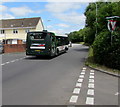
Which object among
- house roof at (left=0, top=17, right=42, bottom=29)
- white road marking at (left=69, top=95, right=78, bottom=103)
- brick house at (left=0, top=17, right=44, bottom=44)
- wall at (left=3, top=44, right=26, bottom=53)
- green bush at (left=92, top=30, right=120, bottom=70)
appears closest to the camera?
white road marking at (left=69, top=95, right=78, bottom=103)

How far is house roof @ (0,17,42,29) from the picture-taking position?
4960cm

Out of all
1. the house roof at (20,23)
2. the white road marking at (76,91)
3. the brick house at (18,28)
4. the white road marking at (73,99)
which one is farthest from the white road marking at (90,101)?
the house roof at (20,23)

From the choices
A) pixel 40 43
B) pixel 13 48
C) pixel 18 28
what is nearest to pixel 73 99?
pixel 40 43

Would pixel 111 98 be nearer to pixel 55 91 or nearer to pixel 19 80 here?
pixel 55 91

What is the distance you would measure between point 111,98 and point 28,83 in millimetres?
3405

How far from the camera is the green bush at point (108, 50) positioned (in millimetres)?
9938

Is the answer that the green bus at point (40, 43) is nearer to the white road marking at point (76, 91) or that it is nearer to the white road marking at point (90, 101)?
the white road marking at point (76, 91)

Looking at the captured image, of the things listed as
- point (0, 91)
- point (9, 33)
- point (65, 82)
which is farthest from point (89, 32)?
point (9, 33)

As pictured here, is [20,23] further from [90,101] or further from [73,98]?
[90,101]

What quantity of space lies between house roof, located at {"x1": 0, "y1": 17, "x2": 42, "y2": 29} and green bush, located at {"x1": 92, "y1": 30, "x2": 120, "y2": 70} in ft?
127

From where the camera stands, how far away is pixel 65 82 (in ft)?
23.5

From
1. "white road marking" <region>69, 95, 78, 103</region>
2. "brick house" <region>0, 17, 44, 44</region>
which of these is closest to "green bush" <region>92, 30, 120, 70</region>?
"white road marking" <region>69, 95, 78, 103</region>

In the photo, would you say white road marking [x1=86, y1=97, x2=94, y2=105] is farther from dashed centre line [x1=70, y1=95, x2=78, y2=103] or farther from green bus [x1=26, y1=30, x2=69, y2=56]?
green bus [x1=26, y1=30, x2=69, y2=56]

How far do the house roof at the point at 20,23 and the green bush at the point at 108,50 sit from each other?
127ft
